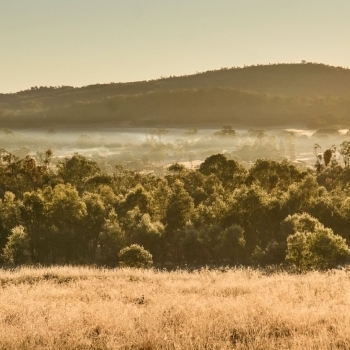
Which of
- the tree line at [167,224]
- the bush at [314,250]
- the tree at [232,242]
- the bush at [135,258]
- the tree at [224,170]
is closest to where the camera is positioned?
the bush at [314,250]

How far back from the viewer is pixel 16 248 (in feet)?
232

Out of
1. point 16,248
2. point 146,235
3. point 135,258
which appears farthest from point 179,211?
point 16,248

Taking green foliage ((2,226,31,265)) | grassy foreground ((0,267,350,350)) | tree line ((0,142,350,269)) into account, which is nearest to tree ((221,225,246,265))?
tree line ((0,142,350,269))

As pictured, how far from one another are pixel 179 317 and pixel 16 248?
5926 cm

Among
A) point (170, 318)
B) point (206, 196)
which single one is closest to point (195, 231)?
point (206, 196)

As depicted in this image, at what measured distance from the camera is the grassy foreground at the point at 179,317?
42.9 ft

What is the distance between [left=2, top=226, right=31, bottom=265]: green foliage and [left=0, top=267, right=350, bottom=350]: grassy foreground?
158 feet

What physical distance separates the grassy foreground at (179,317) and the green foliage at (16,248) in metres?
48.2

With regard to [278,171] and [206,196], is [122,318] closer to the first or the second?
[206,196]

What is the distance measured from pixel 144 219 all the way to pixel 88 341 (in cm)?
6097

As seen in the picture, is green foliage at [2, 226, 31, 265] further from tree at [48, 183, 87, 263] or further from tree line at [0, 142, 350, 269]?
tree at [48, 183, 87, 263]

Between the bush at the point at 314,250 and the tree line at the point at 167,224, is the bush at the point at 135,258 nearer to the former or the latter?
the tree line at the point at 167,224

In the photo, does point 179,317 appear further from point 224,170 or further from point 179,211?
point 224,170

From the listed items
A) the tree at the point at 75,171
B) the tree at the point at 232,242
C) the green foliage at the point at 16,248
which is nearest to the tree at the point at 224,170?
the tree at the point at 75,171
